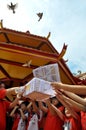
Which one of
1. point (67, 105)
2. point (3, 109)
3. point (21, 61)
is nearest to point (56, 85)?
point (67, 105)

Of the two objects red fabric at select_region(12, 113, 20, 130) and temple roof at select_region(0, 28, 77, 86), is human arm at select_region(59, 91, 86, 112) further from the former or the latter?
temple roof at select_region(0, 28, 77, 86)

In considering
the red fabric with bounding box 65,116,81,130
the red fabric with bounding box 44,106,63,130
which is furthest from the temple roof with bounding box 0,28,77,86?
the red fabric with bounding box 65,116,81,130

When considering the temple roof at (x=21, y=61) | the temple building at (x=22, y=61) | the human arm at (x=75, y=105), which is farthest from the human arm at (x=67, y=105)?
the temple roof at (x=21, y=61)

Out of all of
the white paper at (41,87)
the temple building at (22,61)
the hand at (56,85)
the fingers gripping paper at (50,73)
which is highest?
the temple building at (22,61)

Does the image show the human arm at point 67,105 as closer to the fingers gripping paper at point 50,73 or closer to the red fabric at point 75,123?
the red fabric at point 75,123

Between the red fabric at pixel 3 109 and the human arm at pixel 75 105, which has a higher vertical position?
the red fabric at pixel 3 109

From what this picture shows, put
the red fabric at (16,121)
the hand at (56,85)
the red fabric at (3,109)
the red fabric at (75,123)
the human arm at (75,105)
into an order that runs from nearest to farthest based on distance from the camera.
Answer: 1. the hand at (56,85)
2. the human arm at (75,105)
3. the red fabric at (75,123)
4. the red fabric at (3,109)
5. the red fabric at (16,121)

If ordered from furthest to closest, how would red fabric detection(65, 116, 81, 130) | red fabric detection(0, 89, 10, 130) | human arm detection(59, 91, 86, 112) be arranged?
red fabric detection(0, 89, 10, 130) → red fabric detection(65, 116, 81, 130) → human arm detection(59, 91, 86, 112)

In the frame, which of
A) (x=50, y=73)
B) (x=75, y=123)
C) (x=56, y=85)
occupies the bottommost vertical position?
(x=75, y=123)

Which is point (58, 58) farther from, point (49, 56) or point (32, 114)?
point (32, 114)

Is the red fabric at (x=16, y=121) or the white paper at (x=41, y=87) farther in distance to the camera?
the red fabric at (x=16, y=121)

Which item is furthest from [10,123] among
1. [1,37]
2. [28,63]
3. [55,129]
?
[1,37]

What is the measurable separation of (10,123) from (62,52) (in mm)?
2867

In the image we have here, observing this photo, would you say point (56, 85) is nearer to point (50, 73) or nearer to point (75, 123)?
point (50, 73)
